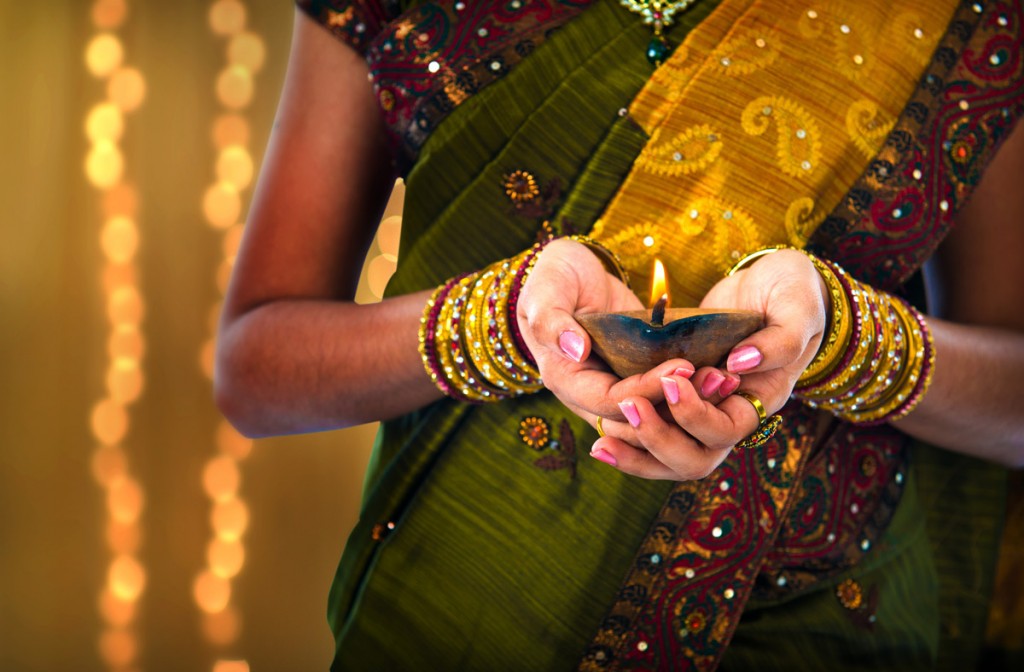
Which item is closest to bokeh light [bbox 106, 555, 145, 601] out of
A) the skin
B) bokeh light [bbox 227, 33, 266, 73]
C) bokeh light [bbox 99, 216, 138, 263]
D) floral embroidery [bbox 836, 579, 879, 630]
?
bokeh light [bbox 99, 216, 138, 263]

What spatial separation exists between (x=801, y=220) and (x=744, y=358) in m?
0.27

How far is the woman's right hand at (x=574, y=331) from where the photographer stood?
0.52 metres

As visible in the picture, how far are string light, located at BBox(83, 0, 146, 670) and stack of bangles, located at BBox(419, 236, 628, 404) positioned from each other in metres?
1.52

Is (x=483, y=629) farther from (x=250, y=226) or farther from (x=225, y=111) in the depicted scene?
(x=225, y=111)

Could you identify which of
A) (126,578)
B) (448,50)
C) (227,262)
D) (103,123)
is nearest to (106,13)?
(103,123)

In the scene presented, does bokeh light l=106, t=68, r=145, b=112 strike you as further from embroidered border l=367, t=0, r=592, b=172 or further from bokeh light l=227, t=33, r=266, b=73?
embroidered border l=367, t=0, r=592, b=172

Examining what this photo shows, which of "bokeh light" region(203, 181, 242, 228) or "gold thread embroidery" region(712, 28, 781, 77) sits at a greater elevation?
"gold thread embroidery" region(712, 28, 781, 77)

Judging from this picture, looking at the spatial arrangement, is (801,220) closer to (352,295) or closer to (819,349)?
(819,349)

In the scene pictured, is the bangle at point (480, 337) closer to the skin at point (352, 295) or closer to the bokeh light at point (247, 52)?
the skin at point (352, 295)

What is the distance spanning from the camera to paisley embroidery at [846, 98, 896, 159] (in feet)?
2.50

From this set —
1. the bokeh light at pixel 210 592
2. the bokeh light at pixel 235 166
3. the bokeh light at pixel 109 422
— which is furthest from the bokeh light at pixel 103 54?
the bokeh light at pixel 210 592

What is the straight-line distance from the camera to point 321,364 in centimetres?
80

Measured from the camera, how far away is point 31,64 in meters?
1.92

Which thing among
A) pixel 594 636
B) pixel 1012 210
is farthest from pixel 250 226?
pixel 1012 210
